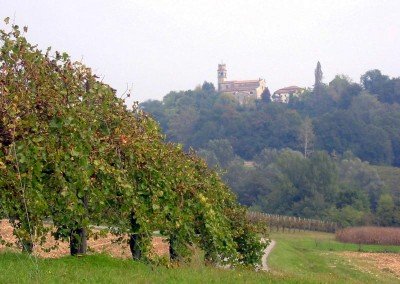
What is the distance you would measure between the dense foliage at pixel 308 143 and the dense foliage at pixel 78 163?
5069 centimetres

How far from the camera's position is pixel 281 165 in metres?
94.5

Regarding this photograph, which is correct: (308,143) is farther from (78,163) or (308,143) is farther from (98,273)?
(98,273)

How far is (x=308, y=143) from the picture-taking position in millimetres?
124938

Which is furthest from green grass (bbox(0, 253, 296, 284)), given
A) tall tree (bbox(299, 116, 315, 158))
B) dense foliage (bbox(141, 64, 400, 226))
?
tall tree (bbox(299, 116, 315, 158))

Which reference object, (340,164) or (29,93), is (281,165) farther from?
(29,93)

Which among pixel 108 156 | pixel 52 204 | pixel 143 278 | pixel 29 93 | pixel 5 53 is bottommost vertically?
pixel 143 278

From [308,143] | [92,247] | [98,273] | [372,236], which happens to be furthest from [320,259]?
[308,143]

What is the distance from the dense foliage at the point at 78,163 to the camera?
10.3m

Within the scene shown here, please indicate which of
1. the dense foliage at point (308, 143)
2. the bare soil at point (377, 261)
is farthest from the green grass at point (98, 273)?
the dense foliage at point (308, 143)

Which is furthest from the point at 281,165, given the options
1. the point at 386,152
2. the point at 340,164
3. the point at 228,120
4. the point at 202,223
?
the point at 202,223

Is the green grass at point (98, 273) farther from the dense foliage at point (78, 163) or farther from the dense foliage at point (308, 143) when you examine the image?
the dense foliage at point (308, 143)

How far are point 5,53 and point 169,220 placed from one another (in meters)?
5.07

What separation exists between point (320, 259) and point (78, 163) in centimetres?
3667

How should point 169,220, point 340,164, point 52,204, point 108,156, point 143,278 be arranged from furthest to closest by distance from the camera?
A: point 340,164 → point 169,220 → point 108,156 → point 52,204 → point 143,278
